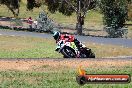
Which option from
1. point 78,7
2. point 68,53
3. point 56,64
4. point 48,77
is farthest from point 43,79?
point 78,7

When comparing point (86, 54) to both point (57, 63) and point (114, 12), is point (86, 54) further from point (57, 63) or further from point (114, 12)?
point (114, 12)

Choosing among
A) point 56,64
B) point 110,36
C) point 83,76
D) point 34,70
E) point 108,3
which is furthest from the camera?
point 108,3

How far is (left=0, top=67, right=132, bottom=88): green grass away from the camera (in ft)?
46.6

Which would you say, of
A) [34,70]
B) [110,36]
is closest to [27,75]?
[34,70]

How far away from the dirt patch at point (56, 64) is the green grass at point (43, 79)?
1.18 metres

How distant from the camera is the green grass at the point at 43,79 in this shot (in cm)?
1421

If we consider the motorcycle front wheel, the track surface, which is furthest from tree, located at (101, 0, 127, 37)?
the track surface

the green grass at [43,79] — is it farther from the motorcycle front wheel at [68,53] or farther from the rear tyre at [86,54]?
the rear tyre at [86,54]

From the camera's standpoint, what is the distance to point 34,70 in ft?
61.4

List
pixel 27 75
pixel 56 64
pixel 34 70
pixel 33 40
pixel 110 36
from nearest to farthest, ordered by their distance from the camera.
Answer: pixel 27 75, pixel 34 70, pixel 56 64, pixel 33 40, pixel 110 36

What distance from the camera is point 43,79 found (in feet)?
51.9

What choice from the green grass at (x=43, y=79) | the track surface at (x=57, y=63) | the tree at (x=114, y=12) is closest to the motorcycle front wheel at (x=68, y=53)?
the track surface at (x=57, y=63)

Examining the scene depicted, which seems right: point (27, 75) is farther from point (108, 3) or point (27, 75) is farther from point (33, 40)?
point (108, 3)

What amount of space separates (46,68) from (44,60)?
2.06 m
